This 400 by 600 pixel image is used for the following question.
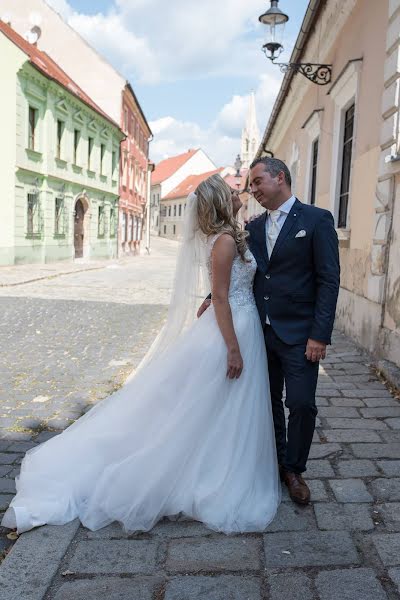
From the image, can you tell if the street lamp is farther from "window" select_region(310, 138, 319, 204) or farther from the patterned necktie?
the patterned necktie

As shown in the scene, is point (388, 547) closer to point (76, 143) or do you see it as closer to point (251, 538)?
point (251, 538)

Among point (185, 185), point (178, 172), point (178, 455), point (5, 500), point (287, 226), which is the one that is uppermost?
point (178, 172)

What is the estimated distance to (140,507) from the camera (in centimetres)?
287

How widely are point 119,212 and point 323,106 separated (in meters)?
26.0

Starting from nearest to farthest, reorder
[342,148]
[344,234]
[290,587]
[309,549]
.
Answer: [290,587]
[309,549]
[344,234]
[342,148]

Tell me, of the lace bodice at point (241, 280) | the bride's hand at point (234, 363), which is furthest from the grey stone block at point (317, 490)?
the lace bodice at point (241, 280)

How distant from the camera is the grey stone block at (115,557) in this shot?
2.49 metres

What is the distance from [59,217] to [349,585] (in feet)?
81.5

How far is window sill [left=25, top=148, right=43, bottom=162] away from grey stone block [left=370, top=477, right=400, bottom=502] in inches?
833

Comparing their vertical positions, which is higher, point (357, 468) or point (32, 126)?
point (32, 126)

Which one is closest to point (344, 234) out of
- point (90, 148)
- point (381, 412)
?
point (381, 412)

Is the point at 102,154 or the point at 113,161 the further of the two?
the point at 113,161

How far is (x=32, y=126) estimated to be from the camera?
22.9 meters

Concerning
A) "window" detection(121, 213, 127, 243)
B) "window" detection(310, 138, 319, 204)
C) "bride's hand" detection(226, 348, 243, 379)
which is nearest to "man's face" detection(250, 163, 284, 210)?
"bride's hand" detection(226, 348, 243, 379)
